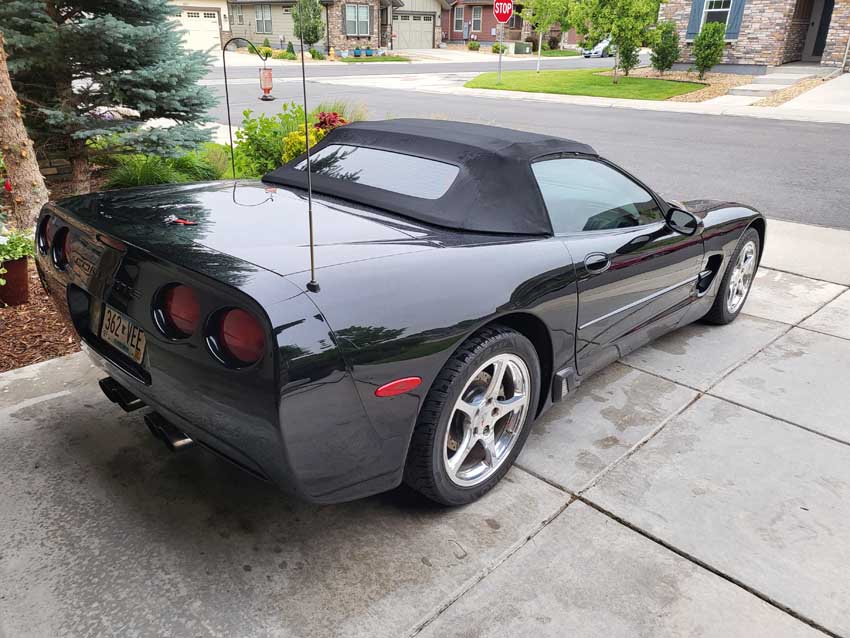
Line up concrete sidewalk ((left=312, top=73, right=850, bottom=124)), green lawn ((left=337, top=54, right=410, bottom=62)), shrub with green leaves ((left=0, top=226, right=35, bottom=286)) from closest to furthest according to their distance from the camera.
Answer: shrub with green leaves ((left=0, top=226, right=35, bottom=286)) → concrete sidewalk ((left=312, top=73, right=850, bottom=124)) → green lawn ((left=337, top=54, right=410, bottom=62))

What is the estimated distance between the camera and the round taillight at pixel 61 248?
2765 millimetres

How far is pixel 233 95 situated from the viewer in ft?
64.7

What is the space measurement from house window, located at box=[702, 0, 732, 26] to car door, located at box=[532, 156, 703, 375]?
24230 millimetres

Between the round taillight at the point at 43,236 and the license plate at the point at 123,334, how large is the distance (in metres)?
0.64

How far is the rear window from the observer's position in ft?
9.81

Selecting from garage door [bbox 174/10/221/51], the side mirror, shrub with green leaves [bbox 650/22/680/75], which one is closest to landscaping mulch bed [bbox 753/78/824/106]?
shrub with green leaves [bbox 650/22/680/75]

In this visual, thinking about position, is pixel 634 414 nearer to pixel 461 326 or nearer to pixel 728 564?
pixel 728 564

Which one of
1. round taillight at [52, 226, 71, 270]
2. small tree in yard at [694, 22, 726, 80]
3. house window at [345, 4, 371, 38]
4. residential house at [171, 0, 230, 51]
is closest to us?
round taillight at [52, 226, 71, 270]

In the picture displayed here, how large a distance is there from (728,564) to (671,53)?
2488 centimetres

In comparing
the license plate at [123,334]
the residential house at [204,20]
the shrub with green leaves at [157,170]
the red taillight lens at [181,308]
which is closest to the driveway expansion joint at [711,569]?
the red taillight lens at [181,308]

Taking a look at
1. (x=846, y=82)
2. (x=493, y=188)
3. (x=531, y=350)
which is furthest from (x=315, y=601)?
(x=846, y=82)

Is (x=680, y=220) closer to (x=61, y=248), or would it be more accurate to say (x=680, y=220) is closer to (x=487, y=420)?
(x=487, y=420)

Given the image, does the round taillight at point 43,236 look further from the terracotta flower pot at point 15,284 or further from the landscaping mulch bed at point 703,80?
the landscaping mulch bed at point 703,80

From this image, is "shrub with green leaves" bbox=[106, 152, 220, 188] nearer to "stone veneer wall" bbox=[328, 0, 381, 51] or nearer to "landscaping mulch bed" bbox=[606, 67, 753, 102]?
"landscaping mulch bed" bbox=[606, 67, 753, 102]
